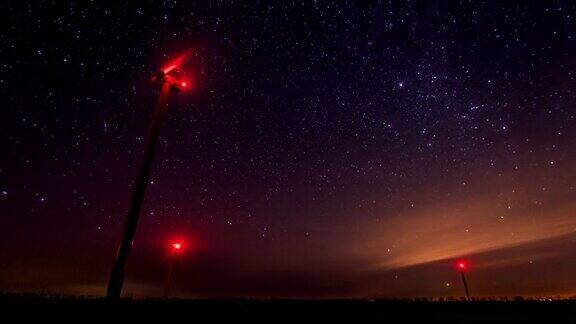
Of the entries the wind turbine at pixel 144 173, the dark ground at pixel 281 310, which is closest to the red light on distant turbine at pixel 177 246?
the wind turbine at pixel 144 173

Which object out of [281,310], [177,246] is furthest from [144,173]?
[177,246]

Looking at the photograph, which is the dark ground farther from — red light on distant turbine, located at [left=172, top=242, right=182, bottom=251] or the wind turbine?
red light on distant turbine, located at [left=172, top=242, right=182, bottom=251]

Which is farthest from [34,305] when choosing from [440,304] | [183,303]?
[440,304]

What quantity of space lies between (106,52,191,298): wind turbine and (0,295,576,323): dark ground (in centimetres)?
243

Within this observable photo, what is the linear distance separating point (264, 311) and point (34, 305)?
6.75 ft

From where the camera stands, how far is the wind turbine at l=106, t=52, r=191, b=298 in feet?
18.1

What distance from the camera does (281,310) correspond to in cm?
370

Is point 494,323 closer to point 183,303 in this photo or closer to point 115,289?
point 183,303

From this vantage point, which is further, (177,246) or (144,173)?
(177,246)

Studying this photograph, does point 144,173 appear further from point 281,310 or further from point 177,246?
point 177,246

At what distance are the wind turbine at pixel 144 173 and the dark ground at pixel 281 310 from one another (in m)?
2.43

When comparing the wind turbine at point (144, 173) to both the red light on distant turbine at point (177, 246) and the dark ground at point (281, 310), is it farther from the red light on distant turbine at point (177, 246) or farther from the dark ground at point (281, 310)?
Result: the red light on distant turbine at point (177, 246)

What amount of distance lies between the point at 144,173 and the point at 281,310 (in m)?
4.22

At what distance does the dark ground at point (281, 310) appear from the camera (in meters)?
2.83
